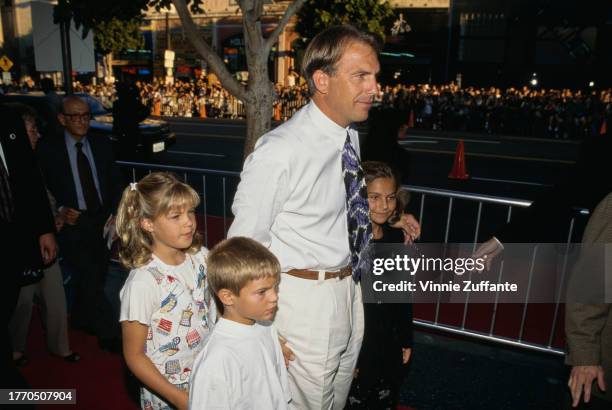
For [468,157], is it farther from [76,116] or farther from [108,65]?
[108,65]

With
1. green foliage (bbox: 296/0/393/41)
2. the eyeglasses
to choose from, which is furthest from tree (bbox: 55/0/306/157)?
green foliage (bbox: 296/0/393/41)

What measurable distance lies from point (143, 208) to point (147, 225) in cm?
9

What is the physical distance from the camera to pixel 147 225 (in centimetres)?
246

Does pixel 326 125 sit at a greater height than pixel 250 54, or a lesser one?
lesser

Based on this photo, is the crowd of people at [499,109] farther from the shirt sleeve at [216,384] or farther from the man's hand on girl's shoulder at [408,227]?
the shirt sleeve at [216,384]

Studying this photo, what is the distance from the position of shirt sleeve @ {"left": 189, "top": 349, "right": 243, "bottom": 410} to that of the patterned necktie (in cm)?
80

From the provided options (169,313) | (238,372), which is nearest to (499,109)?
(169,313)

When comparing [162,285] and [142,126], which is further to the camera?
[142,126]

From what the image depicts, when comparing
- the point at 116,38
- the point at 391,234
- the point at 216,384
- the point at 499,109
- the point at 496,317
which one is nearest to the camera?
Answer: the point at 216,384

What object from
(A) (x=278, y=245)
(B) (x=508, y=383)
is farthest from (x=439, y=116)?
(A) (x=278, y=245)

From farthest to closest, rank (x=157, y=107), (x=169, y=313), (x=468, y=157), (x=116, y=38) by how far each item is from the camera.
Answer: (x=116, y=38) < (x=157, y=107) < (x=468, y=157) < (x=169, y=313)

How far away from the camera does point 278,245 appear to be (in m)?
2.34

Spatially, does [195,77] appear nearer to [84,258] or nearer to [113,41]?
[113,41]

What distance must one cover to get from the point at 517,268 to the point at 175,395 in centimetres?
437
